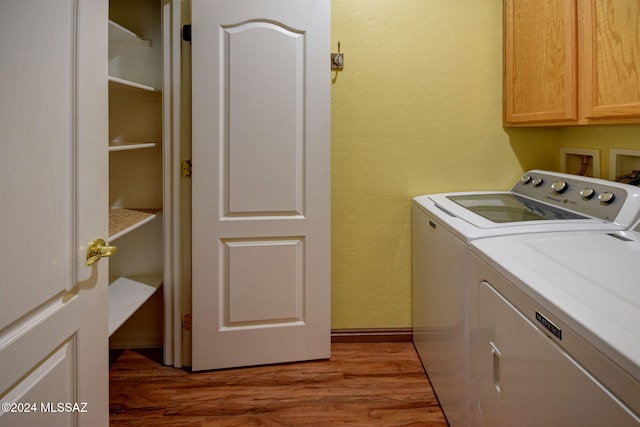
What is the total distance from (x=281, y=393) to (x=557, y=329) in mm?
1468

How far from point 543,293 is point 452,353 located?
0.86 m

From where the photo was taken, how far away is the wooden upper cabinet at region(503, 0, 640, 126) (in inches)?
61.4

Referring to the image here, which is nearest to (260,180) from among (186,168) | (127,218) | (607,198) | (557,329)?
(186,168)

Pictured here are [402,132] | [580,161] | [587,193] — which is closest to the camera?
[587,193]

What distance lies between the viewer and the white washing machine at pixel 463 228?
166 centimetres

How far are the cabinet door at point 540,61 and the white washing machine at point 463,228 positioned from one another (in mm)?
327

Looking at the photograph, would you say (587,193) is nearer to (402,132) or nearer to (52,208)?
(402,132)

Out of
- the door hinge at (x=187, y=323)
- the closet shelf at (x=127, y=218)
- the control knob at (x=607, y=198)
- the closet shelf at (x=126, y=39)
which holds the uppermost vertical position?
the closet shelf at (x=126, y=39)

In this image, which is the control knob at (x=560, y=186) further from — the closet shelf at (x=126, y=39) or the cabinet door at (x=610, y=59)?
the closet shelf at (x=126, y=39)

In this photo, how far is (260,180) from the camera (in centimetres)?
233

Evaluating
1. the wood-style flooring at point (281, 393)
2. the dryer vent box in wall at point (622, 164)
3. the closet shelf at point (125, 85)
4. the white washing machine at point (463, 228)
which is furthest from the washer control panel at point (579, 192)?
the closet shelf at point (125, 85)

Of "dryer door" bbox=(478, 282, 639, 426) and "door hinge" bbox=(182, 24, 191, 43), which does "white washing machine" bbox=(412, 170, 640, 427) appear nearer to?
"dryer door" bbox=(478, 282, 639, 426)

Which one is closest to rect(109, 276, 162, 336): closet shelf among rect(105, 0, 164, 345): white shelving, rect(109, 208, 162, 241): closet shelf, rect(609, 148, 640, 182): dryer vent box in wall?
rect(105, 0, 164, 345): white shelving

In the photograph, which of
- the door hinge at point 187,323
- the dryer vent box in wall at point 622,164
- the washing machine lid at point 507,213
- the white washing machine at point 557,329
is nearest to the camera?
the white washing machine at point 557,329
